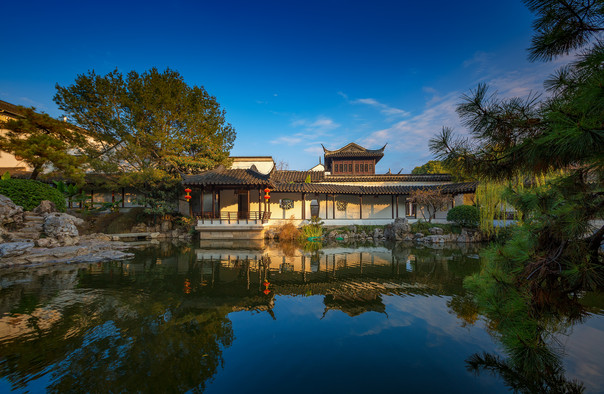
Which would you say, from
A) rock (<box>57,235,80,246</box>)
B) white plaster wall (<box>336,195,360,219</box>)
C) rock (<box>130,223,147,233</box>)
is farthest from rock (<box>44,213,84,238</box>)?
white plaster wall (<box>336,195,360,219</box>)

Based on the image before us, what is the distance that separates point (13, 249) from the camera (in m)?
7.59

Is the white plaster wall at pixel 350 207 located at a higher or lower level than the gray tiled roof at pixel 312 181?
lower

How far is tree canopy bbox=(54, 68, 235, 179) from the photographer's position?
1539cm

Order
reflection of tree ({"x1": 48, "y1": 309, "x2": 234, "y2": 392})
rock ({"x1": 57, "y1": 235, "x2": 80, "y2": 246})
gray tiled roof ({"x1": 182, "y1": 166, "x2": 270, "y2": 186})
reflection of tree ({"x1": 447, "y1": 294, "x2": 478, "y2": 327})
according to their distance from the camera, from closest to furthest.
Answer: reflection of tree ({"x1": 48, "y1": 309, "x2": 234, "y2": 392}) → reflection of tree ({"x1": 447, "y1": 294, "x2": 478, "y2": 327}) → rock ({"x1": 57, "y1": 235, "x2": 80, "y2": 246}) → gray tiled roof ({"x1": 182, "y1": 166, "x2": 270, "y2": 186})

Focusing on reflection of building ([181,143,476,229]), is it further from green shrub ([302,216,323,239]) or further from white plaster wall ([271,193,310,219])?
green shrub ([302,216,323,239])

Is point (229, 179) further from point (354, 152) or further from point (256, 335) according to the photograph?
point (354, 152)

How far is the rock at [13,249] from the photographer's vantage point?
7.46 m

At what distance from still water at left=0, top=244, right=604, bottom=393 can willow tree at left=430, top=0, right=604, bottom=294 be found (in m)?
0.72

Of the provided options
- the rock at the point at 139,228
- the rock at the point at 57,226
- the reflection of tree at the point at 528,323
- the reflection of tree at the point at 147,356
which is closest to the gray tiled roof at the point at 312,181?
the rock at the point at 139,228

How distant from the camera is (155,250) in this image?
10.6 m

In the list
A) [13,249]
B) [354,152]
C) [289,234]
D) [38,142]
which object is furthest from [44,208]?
[354,152]

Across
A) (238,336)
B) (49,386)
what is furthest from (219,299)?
(49,386)

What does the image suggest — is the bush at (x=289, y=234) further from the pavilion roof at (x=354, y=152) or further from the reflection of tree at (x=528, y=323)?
the pavilion roof at (x=354, y=152)

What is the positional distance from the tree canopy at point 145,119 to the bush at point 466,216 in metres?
16.4
